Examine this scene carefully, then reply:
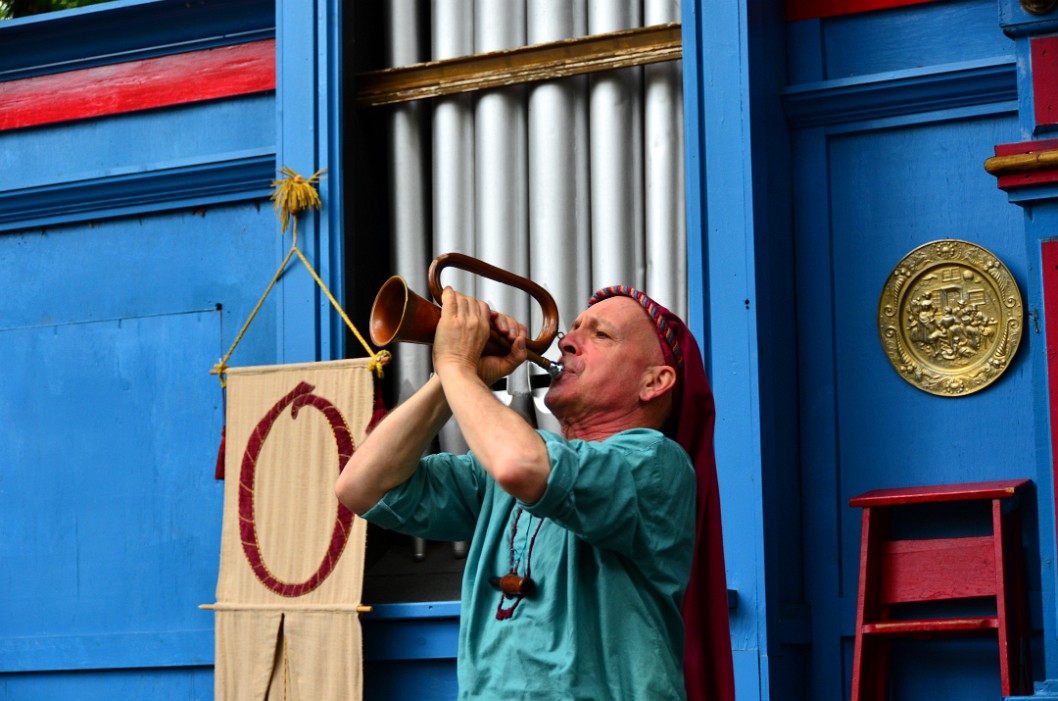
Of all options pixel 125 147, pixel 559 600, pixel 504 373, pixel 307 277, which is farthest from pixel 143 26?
pixel 559 600

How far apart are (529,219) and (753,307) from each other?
0.82 m

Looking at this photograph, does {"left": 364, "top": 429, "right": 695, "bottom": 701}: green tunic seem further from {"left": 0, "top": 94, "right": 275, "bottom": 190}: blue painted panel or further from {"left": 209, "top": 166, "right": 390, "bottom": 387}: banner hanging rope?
{"left": 0, "top": 94, "right": 275, "bottom": 190}: blue painted panel

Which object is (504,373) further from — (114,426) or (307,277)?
(114,426)

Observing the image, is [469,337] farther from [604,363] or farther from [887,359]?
[887,359]

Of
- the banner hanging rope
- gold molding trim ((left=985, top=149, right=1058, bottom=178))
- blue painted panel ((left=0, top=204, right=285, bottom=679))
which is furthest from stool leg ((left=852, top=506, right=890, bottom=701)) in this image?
blue painted panel ((left=0, top=204, right=285, bottom=679))

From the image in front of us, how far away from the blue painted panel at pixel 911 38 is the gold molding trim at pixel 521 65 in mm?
445

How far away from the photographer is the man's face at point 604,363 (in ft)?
9.71

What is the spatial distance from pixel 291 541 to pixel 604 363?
74.7 inches

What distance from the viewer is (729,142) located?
4363 mm

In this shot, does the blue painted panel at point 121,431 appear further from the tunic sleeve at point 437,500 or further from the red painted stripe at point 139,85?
the tunic sleeve at point 437,500

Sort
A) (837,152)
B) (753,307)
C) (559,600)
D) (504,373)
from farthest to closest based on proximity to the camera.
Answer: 1. (837,152)
2. (753,307)
3. (504,373)
4. (559,600)

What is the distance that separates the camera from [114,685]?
5047mm

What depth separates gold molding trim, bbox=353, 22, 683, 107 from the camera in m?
4.60

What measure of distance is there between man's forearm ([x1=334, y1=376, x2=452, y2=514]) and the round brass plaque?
1.86 m
